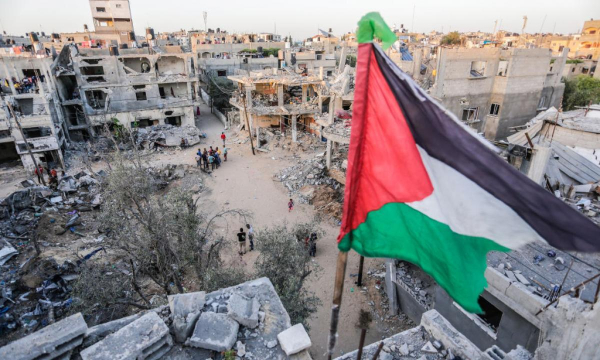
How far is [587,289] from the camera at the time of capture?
7.29 meters

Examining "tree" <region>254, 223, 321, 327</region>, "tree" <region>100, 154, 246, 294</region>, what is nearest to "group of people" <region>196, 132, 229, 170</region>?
"tree" <region>100, 154, 246, 294</region>

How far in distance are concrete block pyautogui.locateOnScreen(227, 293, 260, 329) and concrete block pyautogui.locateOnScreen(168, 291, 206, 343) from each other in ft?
1.68

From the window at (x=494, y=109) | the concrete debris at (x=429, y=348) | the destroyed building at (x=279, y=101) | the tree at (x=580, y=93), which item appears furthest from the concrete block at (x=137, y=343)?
the tree at (x=580, y=93)

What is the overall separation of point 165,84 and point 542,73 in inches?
1314

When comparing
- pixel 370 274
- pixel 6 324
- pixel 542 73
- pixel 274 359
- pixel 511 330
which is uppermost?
pixel 542 73

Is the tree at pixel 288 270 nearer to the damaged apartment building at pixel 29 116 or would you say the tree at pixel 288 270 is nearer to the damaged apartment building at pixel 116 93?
the damaged apartment building at pixel 29 116

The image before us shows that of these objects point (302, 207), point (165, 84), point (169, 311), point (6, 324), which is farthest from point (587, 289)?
point (165, 84)

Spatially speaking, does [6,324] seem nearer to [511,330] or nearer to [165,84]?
[511,330]

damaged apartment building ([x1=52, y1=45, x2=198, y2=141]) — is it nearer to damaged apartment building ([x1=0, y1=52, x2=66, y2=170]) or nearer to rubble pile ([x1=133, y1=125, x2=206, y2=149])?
rubble pile ([x1=133, y1=125, x2=206, y2=149])

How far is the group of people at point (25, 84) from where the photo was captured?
24578 millimetres

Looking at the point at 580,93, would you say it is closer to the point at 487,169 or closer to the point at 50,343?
the point at 487,169

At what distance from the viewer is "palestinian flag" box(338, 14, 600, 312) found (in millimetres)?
2844

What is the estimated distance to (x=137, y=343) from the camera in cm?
448

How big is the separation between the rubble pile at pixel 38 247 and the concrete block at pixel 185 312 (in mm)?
8199
